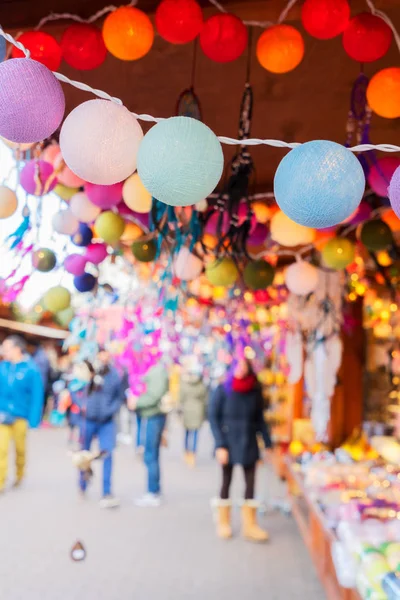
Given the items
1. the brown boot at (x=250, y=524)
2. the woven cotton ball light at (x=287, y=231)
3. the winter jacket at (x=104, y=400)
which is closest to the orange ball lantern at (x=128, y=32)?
the woven cotton ball light at (x=287, y=231)

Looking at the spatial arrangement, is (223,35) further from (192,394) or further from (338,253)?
(192,394)

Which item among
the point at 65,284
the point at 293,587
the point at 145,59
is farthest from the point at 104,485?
the point at 145,59

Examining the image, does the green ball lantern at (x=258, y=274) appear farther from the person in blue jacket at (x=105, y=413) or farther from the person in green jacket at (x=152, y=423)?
the person in green jacket at (x=152, y=423)

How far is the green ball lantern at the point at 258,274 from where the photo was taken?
2.85 meters

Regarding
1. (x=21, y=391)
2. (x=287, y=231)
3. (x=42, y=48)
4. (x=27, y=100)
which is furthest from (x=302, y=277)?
(x=21, y=391)

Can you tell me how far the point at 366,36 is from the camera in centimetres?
187

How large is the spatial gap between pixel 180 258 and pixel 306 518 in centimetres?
268

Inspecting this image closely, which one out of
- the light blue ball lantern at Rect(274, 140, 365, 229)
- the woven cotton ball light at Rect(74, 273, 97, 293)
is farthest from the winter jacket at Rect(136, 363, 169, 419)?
the light blue ball lantern at Rect(274, 140, 365, 229)

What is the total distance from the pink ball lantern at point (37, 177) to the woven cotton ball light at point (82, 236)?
0.42 metres

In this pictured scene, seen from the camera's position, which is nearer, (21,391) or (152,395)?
(21,391)

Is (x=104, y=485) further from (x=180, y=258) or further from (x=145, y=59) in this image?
(x=145, y=59)

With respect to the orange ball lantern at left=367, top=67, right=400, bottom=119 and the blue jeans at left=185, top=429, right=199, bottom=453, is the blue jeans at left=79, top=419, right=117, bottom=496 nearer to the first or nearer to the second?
the blue jeans at left=185, top=429, right=199, bottom=453

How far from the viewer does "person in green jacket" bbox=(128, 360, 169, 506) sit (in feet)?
18.5

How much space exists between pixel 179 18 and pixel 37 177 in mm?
830
